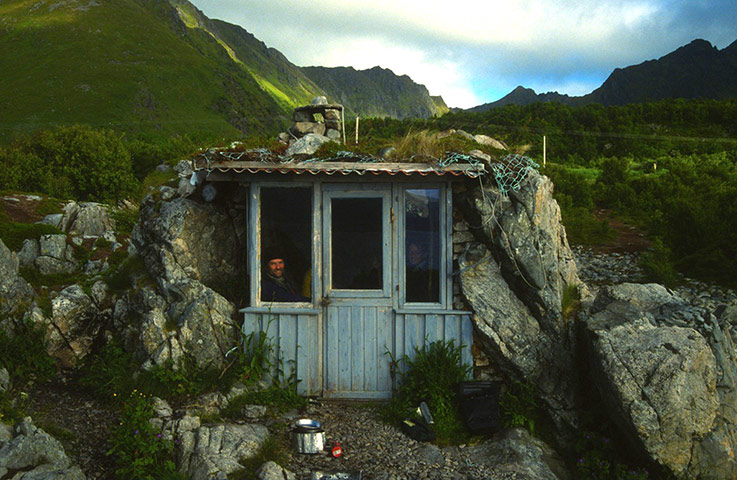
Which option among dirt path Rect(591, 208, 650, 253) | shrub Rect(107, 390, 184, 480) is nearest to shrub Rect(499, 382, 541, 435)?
shrub Rect(107, 390, 184, 480)

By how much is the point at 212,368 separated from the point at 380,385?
2.59 meters

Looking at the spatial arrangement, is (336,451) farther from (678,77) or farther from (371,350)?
(678,77)

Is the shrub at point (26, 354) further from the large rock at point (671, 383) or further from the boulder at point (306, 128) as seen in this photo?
the large rock at point (671, 383)

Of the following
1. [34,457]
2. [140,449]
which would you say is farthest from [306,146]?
[34,457]

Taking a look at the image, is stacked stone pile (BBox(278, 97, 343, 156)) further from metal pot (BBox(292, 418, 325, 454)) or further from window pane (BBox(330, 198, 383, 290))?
metal pot (BBox(292, 418, 325, 454))

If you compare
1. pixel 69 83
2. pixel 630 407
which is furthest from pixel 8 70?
pixel 630 407

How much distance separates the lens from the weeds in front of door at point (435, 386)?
7.20 metres

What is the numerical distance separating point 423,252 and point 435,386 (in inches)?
79.8

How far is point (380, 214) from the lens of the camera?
7848 millimetres

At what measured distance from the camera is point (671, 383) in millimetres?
6371

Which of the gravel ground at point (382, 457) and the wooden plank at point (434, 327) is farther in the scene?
the wooden plank at point (434, 327)

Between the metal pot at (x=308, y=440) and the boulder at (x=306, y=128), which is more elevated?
the boulder at (x=306, y=128)

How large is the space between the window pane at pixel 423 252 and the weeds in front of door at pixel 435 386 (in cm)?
84

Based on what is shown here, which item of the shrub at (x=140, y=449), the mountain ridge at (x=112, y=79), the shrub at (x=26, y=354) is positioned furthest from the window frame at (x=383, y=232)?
the mountain ridge at (x=112, y=79)
